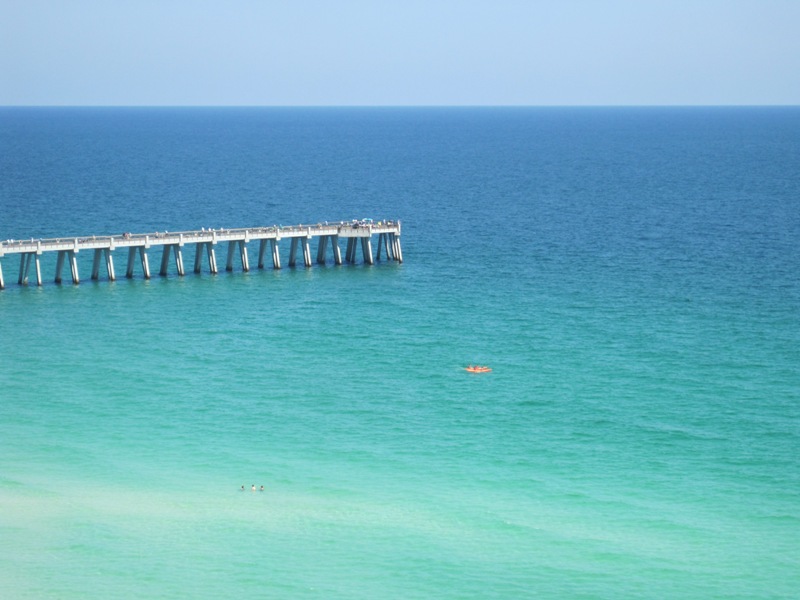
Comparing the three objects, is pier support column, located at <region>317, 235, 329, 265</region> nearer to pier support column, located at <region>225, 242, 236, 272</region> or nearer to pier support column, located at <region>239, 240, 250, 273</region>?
pier support column, located at <region>239, 240, 250, 273</region>

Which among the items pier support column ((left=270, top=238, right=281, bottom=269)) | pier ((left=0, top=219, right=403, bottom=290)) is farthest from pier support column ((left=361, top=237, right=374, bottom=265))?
pier support column ((left=270, top=238, right=281, bottom=269))

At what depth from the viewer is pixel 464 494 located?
4900 centimetres

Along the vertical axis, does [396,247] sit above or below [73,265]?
above

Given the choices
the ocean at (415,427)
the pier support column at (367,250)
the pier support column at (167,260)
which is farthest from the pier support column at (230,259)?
the pier support column at (367,250)

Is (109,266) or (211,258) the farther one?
(211,258)

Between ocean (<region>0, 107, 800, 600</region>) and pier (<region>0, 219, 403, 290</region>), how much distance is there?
1780 mm

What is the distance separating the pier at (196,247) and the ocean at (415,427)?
178 centimetres

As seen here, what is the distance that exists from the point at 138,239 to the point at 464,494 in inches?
1803

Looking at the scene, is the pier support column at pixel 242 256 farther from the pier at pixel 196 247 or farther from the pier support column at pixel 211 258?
the pier support column at pixel 211 258

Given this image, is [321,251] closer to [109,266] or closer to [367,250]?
[367,250]

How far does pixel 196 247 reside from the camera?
95.1 metres

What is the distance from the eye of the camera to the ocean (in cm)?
4319

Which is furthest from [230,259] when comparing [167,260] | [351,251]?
[351,251]

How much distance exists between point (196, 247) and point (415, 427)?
139 feet
